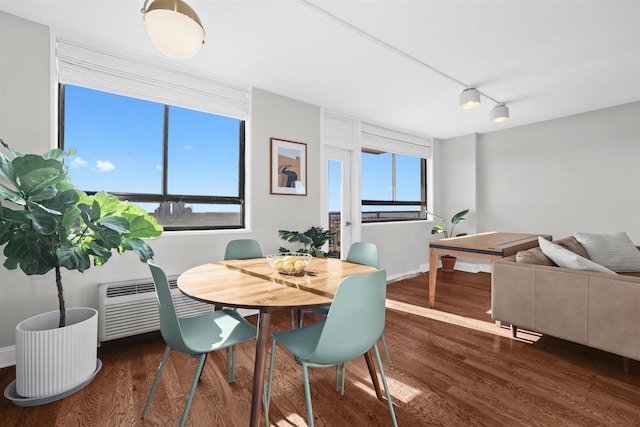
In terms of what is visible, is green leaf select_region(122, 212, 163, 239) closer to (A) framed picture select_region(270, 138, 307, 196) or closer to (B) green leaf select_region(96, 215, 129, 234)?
(B) green leaf select_region(96, 215, 129, 234)

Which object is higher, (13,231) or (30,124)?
(30,124)

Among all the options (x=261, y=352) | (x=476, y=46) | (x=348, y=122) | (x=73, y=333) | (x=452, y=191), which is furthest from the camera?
(x=452, y=191)

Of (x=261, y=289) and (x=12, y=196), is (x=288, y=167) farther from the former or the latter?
(x=12, y=196)

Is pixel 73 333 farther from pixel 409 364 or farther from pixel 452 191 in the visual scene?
pixel 452 191

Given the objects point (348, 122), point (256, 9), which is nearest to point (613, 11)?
point (256, 9)

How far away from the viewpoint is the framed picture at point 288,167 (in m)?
3.37

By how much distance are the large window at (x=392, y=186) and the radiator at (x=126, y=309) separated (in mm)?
3067

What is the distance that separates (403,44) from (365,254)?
1762 millimetres

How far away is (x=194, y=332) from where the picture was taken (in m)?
1.59

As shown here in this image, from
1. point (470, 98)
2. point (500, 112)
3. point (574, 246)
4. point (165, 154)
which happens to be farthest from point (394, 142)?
point (165, 154)

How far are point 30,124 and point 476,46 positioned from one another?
11.6 ft

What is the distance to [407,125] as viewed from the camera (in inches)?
189

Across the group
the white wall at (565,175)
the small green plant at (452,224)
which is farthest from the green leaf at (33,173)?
the white wall at (565,175)

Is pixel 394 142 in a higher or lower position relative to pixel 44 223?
higher
